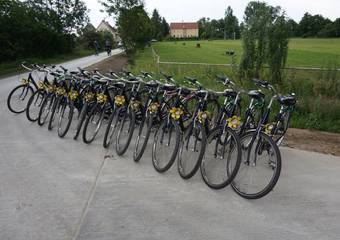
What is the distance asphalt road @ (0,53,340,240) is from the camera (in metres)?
3.69

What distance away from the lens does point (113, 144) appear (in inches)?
251

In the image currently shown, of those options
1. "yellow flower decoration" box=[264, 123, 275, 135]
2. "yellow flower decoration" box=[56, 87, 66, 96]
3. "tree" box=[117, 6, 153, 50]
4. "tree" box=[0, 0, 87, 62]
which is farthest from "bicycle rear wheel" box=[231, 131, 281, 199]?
"tree" box=[0, 0, 87, 62]

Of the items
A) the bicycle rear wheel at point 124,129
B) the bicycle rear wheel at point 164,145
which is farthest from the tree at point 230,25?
the bicycle rear wheel at point 164,145

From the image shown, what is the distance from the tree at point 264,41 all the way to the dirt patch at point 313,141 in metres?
3.51

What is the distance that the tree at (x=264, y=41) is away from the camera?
10.4m

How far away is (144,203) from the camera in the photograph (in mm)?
4285

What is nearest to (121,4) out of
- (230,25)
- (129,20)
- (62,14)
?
(129,20)

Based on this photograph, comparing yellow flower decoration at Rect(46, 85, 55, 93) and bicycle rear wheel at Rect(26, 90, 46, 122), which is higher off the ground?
yellow flower decoration at Rect(46, 85, 55, 93)

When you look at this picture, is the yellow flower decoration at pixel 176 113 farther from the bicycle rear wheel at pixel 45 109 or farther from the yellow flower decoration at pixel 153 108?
the bicycle rear wheel at pixel 45 109

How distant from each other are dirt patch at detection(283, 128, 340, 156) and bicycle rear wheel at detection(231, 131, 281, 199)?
5.84 ft

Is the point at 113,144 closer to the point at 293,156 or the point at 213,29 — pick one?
the point at 293,156

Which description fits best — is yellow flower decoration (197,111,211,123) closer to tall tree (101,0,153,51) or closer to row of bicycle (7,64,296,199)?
row of bicycle (7,64,296,199)

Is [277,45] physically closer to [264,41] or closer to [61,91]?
[264,41]

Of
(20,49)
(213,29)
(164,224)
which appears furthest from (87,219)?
(213,29)
